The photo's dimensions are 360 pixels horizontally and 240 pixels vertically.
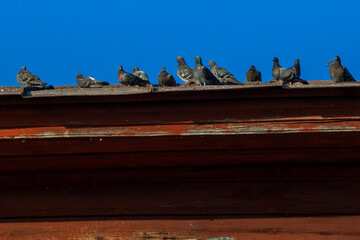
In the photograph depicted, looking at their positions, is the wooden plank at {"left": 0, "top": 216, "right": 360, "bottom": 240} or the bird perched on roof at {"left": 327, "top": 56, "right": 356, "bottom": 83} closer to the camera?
the wooden plank at {"left": 0, "top": 216, "right": 360, "bottom": 240}

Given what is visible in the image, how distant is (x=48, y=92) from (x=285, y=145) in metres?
1.52

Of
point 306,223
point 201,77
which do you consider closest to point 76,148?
point 306,223

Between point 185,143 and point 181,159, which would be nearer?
point 185,143

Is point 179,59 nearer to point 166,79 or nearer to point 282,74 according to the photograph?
point 166,79

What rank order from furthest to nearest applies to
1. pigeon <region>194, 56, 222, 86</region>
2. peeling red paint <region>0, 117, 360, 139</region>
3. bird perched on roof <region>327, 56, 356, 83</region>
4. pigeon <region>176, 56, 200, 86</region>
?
pigeon <region>176, 56, 200, 86</region> < bird perched on roof <region>327, 56, 356, 83</region> < pigeon <region>194, 56, 222, 86</region> < peeling red paint <region>0, 117, 360, 139</region>

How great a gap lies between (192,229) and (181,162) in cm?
44

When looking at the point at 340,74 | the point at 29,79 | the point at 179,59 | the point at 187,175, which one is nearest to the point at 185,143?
the point at 187,175

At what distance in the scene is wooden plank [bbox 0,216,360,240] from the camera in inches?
160

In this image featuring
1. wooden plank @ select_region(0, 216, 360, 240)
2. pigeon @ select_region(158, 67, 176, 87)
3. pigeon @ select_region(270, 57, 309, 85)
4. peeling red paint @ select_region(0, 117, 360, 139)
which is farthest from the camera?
pigeon @ select_region(158, 67, 176, 87)

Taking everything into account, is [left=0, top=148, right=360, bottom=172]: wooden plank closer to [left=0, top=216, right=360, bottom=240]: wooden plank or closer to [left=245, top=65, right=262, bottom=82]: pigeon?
[left=0, top=216, right=360, bottom=240]: wooden plank

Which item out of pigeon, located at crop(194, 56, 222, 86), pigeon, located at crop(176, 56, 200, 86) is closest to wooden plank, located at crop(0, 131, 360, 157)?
pigeon, located at crop(194, 56, 222, 86)

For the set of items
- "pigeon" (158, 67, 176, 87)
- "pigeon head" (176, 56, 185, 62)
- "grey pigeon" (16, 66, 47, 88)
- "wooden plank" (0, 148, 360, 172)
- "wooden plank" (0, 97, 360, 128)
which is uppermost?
"pigeon head" (176, 56, 185, 62)

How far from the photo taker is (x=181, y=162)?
4164 mm

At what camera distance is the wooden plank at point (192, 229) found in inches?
160
